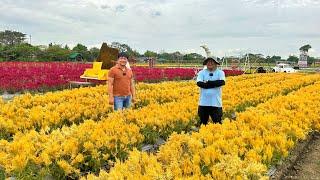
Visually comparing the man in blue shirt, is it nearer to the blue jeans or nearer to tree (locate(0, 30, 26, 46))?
the blue jeans

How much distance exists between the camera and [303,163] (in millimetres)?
7336

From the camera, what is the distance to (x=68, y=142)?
552cm

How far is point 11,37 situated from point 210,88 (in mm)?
89542

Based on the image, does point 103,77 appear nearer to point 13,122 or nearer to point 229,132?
point 13,122

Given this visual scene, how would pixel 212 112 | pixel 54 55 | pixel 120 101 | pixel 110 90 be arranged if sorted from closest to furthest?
pixel 212 112, pixel 110 90, pixel 120 101, pixel 54 55

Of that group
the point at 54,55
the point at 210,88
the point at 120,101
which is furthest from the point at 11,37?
the point at 210,88

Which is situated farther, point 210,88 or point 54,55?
point 54,55

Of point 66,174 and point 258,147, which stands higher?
point 258,147

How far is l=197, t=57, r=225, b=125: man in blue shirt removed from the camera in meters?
7.13

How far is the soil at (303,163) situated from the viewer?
640 centimetres

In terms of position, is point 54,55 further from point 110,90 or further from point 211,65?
point 211,65

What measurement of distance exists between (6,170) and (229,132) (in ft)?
9.21

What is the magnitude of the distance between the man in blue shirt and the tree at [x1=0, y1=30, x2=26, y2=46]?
85.7 metres

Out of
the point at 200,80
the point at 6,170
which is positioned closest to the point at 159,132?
the point at 200,80
